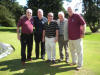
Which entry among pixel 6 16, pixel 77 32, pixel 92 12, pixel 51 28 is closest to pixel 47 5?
pixel 92 12

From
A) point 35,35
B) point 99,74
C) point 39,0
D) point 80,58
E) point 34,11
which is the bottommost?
point 99,74

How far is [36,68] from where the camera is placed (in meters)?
6.06

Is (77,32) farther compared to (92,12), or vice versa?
(92,12)

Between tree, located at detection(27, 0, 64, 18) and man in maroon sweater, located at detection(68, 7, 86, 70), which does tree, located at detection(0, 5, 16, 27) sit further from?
man in maroon sweater, located at detection(68, 7, 86, 70)

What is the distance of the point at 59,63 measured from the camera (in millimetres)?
6676

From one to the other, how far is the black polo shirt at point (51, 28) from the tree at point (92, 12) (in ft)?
88.3

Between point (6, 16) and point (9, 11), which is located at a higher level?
point (9, 11)

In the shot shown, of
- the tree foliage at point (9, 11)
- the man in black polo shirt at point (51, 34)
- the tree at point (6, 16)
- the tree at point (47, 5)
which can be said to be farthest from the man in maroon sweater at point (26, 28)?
the tree at point (6, 16)

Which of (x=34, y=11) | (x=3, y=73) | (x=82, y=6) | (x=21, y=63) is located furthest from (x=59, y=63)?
(x=82, y=6)

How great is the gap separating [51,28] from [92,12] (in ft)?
90.7

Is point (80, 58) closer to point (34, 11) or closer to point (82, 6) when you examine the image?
point (34, 11)

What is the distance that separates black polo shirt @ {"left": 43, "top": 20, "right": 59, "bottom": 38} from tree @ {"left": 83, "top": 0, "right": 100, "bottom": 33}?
26899 mm

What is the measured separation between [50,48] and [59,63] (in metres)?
0.68

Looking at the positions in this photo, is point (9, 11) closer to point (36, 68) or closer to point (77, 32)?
point (36, 68)
